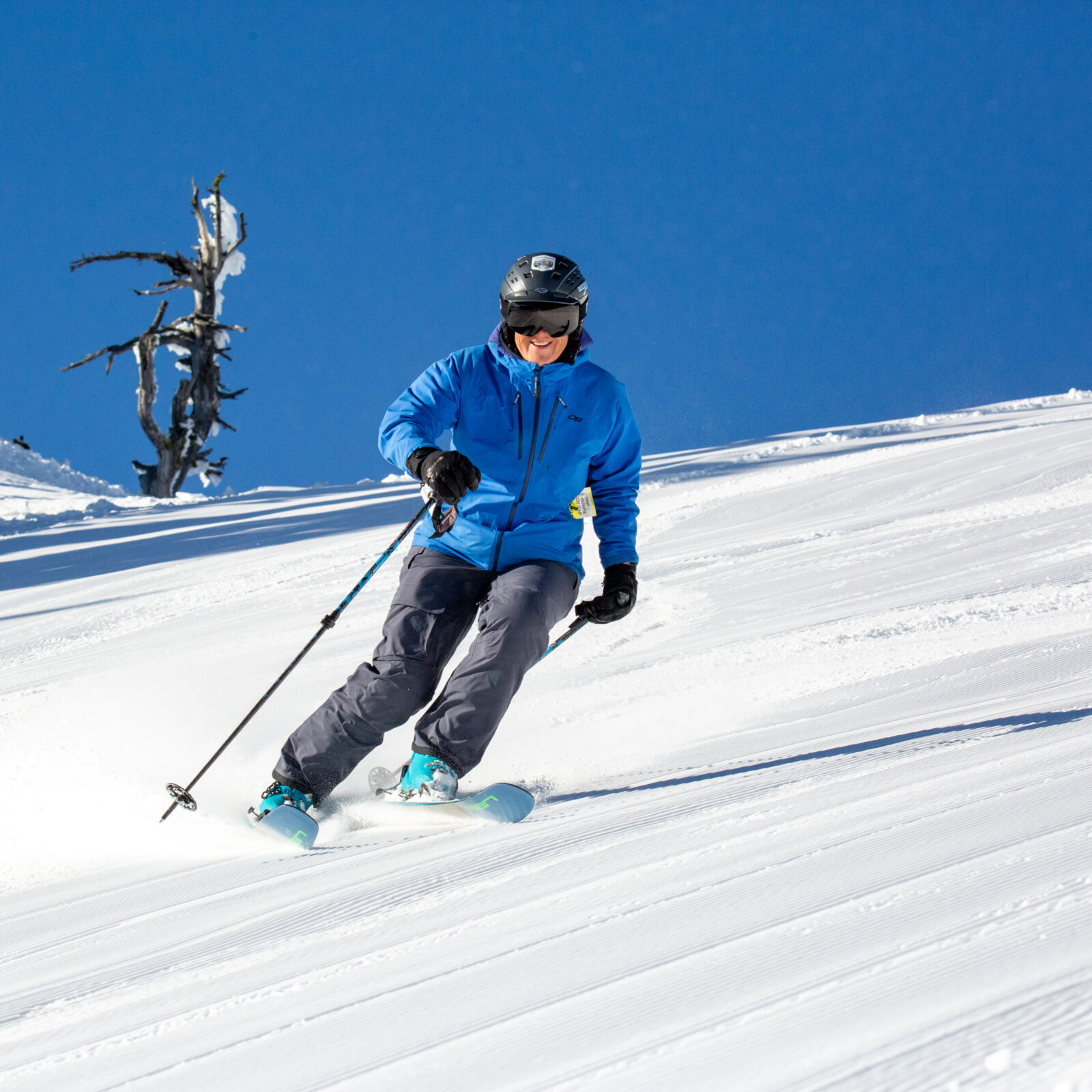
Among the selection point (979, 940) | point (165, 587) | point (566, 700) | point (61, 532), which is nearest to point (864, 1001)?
point (979, 940)

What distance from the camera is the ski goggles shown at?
301 cm

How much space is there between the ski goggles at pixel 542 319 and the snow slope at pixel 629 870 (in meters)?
1.43

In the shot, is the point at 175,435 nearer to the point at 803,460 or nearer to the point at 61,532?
the point at 61,532

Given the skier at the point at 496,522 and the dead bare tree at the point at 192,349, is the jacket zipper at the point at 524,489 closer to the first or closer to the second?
the skier at the point at 496,522

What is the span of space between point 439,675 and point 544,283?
1.29 metres

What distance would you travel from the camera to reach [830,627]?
15.4 ft

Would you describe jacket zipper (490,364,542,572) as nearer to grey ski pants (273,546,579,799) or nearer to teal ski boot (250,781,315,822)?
grey ski pants (273,546,579,799)

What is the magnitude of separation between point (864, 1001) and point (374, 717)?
5.96 feet

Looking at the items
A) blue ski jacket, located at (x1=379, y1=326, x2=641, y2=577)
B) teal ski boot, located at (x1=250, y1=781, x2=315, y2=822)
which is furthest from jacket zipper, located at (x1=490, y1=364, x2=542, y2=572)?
teal ski boot, located at (x1=250, y1=781, x2=315, y2=822)

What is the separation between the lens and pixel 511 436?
3.01 metres

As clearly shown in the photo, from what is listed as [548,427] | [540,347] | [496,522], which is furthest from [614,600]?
[540,347]

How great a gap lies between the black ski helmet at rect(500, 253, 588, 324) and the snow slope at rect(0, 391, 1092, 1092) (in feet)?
5.02

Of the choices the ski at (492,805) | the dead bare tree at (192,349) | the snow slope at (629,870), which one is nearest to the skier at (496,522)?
the ski at (492,805)

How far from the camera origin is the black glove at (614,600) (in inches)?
121
